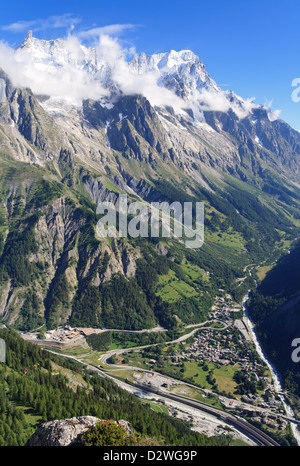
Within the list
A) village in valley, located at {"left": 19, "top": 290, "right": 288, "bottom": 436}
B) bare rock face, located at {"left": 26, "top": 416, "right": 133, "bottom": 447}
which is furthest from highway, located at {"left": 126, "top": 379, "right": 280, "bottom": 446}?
bare rock face, located at {"left": 26, "top": 416, "right": 133, "bottom": 447}

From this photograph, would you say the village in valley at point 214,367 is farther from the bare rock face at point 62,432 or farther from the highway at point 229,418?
the bare rock face at point 62,432

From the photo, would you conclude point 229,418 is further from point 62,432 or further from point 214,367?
point 62,432

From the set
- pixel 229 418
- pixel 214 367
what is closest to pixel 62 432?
pixel 229 418

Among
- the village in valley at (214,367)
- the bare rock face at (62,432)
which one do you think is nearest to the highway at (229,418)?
the village in valley at (214,367)

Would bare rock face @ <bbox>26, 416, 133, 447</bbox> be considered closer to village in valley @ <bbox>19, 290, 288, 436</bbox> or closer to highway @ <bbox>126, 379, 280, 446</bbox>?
highway @ <bbox>126, 379, 280, 446</bbox>
